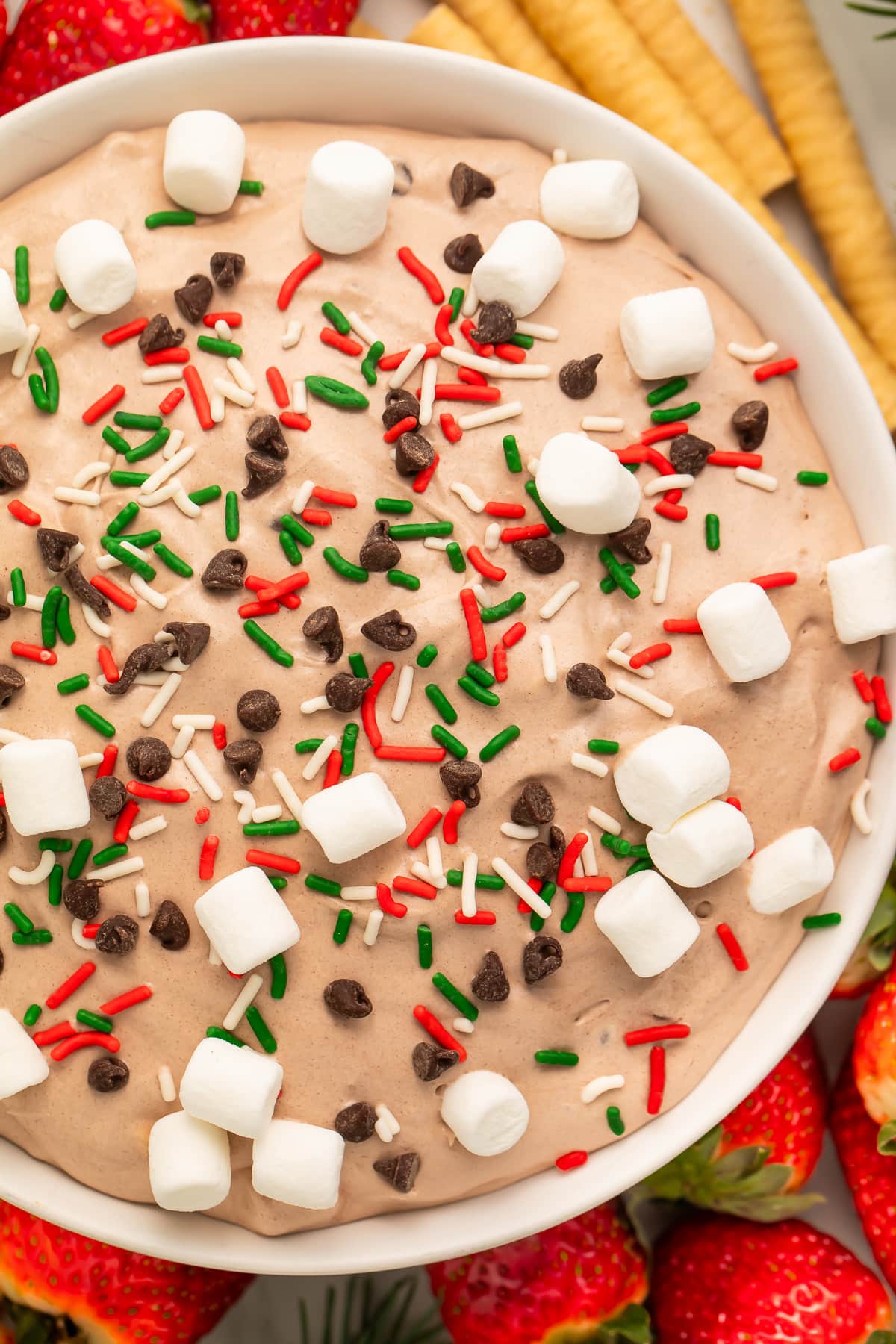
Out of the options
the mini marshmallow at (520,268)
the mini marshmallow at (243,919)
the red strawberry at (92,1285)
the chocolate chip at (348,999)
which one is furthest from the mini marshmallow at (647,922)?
the red strawberry at (92,1285)

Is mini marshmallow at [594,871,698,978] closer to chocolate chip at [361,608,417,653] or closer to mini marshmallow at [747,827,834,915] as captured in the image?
mini marshmallow at [747,827,834,915]

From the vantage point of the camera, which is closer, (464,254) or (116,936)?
(116,936)

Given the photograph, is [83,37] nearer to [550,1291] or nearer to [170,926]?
[170,926]

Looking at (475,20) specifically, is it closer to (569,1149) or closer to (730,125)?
(730,125)

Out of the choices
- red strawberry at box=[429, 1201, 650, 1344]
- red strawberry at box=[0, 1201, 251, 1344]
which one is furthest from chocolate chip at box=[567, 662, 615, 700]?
red strawberry at box=[0, 1201, 251, 1344]

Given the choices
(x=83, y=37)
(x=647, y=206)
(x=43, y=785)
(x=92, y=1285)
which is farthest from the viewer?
(x=92, y=1285)

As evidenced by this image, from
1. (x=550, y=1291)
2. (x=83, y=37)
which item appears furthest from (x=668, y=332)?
(x=550, y=1291)
